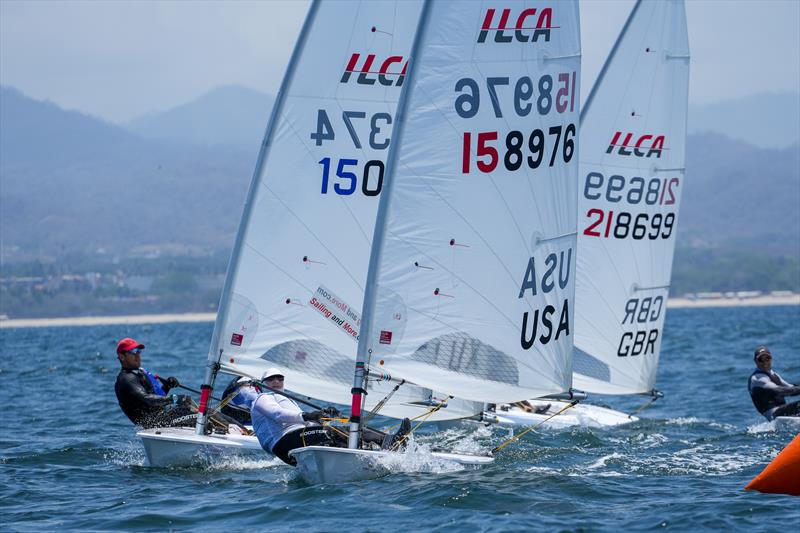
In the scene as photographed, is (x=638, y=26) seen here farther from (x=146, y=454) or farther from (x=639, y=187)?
(x=146, y=454)

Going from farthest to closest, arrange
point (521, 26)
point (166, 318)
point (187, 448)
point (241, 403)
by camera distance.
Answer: point (166, 318), point (241, 403), point (187, 448), point (521, 26)

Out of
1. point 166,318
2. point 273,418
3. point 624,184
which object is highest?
point 624,184

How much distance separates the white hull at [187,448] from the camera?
12812 mm

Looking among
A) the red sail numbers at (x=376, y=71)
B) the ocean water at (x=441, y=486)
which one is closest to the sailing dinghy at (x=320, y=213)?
the red sail numbers at (x=376, y=71)

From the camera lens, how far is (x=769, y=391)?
16.5 m

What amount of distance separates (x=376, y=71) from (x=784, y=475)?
6480mm

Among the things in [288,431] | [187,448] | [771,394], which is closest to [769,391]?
[771,394]

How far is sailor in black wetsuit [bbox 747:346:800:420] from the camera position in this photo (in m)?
16.3

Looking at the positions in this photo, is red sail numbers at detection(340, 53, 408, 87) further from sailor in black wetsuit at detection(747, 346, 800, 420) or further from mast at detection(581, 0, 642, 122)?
sailor in black wetsuit at detection(747, 346, 800, 420)

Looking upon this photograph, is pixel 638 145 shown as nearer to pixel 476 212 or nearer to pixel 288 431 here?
pixel 476 212

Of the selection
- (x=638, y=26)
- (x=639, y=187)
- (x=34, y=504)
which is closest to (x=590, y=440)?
(x=639, y=187)

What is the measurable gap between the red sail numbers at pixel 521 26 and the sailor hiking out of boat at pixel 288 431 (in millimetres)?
4026

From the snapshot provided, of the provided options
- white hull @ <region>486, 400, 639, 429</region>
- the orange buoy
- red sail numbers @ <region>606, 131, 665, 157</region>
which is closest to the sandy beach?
white hull @ <region>486, 400, 639, 429</region>

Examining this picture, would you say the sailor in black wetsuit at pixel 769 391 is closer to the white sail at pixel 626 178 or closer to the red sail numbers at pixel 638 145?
the white sail at pixel 626 178
